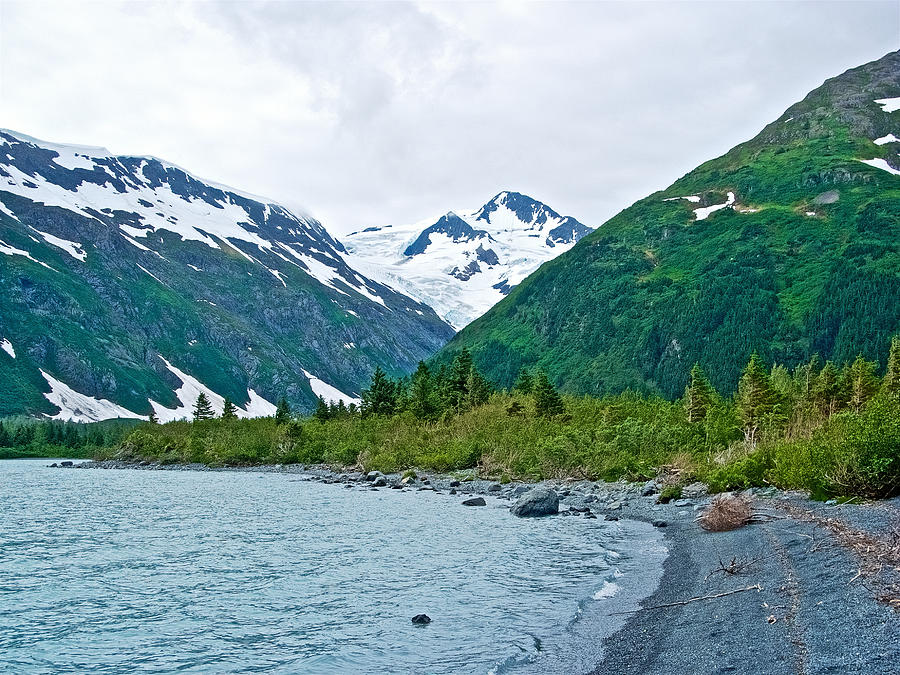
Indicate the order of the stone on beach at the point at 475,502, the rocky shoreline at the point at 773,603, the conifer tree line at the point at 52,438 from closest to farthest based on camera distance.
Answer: the rocky shoreline at the point at 773,603 < the stone on beach at the point at 475,502 < the conifer tree line at the point at 52,438

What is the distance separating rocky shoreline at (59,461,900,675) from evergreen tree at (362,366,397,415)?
71.1 m

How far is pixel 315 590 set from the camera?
68.7 feet

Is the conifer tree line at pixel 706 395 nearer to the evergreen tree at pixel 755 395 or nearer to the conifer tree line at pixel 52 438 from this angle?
the evergreen tree at pixel 755 395

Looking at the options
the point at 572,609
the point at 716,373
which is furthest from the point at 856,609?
the point at 716,373

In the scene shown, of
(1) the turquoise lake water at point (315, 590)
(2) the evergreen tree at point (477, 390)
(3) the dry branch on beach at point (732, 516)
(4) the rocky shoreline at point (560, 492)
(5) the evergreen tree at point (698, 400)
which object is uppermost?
(2) the evergreen tree at point (477, 390)

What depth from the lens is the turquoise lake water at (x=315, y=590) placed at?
15.0 metres

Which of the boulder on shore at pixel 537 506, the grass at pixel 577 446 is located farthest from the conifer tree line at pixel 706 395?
the boulder on shore at pixel 537 506

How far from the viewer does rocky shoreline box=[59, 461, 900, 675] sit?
34.7ft

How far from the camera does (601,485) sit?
46.1 m

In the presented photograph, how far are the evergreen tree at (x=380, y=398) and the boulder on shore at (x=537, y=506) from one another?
58.9 meters

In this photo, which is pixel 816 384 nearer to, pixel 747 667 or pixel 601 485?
pixel 601 485

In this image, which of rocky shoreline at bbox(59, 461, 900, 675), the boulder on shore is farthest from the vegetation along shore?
the boulder on shore

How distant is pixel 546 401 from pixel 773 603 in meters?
58.3

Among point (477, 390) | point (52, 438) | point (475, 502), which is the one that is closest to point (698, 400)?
point (477, 390)
